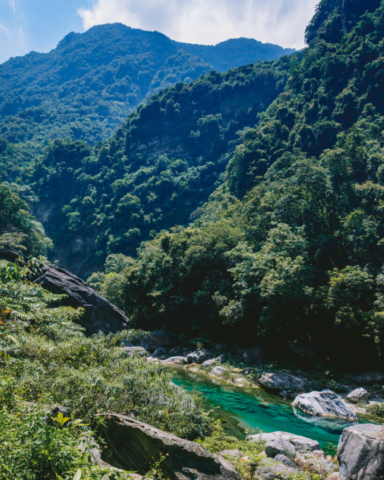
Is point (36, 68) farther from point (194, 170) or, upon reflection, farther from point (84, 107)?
point (194, 170)

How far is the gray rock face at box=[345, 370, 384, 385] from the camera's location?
1522 centimetres

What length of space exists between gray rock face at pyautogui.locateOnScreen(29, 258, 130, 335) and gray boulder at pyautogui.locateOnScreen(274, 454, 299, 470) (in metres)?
15.8

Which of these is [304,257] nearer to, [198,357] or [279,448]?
[198,357]

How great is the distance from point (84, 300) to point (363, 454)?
61.8 feet

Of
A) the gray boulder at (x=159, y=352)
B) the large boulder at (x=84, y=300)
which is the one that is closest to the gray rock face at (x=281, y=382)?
the gray boulder at (x=159, y=352)

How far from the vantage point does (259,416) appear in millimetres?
12125

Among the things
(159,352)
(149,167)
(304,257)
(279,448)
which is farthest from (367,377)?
(149,167)

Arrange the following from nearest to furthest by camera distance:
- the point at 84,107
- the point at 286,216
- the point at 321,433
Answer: the point at 321,433, the point at 286,216, the point at 84,107

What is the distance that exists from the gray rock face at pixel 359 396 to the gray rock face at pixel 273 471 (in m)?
8.19

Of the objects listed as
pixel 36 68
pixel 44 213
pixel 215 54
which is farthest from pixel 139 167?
pixel 215 54

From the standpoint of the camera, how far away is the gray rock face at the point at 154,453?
5270 millimetres

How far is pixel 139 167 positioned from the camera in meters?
69.7

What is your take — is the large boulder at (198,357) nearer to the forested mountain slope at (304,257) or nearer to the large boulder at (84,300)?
the forested mountain slope at (304,257)

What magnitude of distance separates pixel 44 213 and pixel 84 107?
72.1 m
